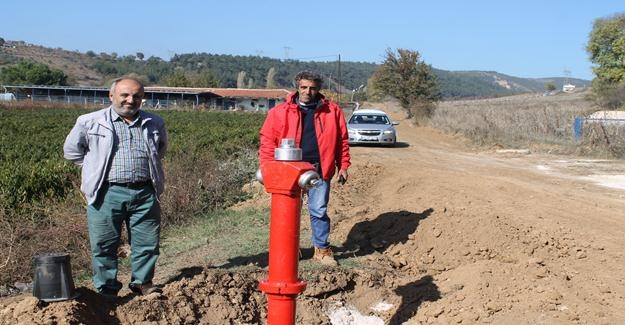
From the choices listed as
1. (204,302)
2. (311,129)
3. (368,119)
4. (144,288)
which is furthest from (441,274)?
(368,119)

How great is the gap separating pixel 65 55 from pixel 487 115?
155 meters

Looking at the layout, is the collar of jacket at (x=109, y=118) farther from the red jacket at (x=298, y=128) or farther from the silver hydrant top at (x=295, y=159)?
the silver hydrant top at (x=295, y=159)

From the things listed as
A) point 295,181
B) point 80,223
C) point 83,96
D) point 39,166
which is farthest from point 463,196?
point 83,96

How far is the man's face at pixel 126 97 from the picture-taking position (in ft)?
15.9

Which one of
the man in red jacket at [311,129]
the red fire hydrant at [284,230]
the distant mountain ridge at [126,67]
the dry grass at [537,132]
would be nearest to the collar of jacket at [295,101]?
the man in red jacket at [311,129]

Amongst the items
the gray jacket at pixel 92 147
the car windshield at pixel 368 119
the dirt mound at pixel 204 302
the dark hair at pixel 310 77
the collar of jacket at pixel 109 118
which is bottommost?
the dirt mound at pixel 204 302

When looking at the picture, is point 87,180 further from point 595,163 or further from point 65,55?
point 65,55

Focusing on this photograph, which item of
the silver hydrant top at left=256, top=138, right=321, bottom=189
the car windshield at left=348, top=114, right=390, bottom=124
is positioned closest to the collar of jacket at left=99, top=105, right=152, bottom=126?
the silver hydrant top at left=256, top=138, right=321, bottom=189

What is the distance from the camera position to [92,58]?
17888 centimetres

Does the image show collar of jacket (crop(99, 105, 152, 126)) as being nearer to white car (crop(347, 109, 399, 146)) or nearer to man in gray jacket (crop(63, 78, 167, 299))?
man in gray jacket (crop(63, 78, 167, 299))

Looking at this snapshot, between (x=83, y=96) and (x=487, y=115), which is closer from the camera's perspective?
(x=487, y=115)

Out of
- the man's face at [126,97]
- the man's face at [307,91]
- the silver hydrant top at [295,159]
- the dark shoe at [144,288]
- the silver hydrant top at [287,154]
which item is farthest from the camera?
the man's face at [307,91]

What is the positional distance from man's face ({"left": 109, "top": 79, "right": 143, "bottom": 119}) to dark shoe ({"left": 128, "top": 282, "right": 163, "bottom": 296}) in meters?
1.23

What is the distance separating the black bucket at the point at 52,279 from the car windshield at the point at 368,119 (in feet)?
64.7
